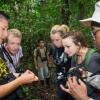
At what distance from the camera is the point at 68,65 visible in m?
5.36

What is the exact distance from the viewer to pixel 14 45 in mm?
5281

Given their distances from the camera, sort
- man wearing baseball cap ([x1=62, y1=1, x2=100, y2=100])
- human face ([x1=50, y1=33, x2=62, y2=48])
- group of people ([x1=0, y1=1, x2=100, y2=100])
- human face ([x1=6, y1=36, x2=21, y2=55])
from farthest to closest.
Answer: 1. human face ([x1=50, y1=33, x2=62, y2=48])
2. human face ([x1=6, y1=36, x2=21, y2=55])
3. group of people ([x1=0, y1=1, x2=100, y2=100])
4. man wearing baseball cap ([x1=62, y1=1, x2=100, y2=100])

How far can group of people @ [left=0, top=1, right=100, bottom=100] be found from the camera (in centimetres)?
271

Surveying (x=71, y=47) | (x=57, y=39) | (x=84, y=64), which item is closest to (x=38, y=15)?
(x=57, y=39)

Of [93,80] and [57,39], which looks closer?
[93,80]

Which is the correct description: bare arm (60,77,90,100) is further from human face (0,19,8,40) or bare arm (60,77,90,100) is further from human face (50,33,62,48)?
human face (50,33,62,48)

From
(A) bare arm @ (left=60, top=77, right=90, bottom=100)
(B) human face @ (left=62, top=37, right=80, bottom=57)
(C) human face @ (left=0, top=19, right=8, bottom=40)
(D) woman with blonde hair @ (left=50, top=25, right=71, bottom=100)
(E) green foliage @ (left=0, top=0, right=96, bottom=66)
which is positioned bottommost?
(E) green foliage @ (left=0, top=0, right=96, bottom=66)

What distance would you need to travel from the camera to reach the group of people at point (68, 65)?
271 centimetres

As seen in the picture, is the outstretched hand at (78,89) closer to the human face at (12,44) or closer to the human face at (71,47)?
the human face at (71,47)

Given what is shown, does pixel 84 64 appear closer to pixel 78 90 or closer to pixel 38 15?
pixel 78 90

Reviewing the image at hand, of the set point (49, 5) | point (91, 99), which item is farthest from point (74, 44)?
point (49, 5)

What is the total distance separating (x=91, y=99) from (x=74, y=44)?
1.90 meters

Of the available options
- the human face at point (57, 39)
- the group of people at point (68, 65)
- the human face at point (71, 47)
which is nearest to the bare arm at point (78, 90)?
the group of people at point (68, 65)

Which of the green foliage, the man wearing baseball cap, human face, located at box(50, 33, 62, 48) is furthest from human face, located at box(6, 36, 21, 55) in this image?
the green foliage
